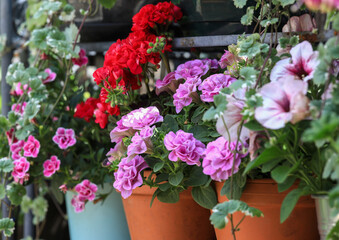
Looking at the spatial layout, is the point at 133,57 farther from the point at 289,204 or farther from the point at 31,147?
the point at 289,204

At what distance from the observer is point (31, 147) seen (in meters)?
1.49

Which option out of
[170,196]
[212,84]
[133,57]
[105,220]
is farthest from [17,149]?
[212,84]

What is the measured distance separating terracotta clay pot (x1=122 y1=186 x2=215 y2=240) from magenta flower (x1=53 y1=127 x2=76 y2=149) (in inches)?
15.2

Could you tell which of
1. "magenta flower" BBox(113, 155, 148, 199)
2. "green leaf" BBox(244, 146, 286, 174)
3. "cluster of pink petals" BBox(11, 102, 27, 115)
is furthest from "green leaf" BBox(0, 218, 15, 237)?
"green leaf" BBox(244, 146, 286, 174)

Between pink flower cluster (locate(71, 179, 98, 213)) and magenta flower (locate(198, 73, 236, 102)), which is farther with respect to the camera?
pink flower cluster (locate(71, 179, 98, 213))

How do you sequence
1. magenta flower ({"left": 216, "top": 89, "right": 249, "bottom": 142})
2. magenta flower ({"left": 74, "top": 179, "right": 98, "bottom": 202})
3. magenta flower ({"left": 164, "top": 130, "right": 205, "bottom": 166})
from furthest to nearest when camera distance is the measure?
magenta flower ({"left": 74, "top": 179, "right": 98, "bottom": 202}), magenta flower ({"left": 164, "top": 130, "right": 205, "bottom": 166}), magenta flower ({"left": 216, "top": 89, "right": 249, "bottom": 142})

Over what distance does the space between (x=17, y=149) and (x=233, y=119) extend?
2.93ft

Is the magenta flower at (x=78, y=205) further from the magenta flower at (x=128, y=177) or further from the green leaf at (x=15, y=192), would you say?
the magenta flower at (x=128, y=177)

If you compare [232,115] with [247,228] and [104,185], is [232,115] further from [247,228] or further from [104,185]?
[104,185]

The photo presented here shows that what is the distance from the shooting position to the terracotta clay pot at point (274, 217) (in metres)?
0.97

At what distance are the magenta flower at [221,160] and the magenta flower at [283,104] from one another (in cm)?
16

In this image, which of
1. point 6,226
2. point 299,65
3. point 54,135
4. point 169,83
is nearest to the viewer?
point 299,65

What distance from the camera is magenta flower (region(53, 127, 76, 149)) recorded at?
5.01 feet

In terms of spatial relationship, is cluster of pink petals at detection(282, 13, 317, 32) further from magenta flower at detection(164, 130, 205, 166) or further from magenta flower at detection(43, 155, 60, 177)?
magenta flower at detection(43, 155, 60, 177)
